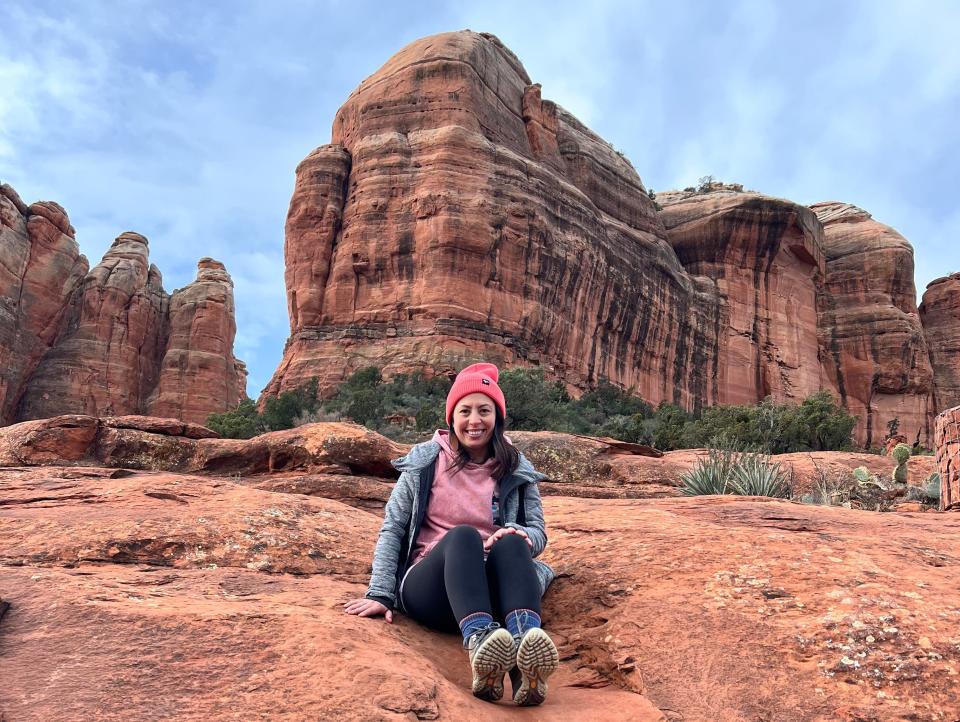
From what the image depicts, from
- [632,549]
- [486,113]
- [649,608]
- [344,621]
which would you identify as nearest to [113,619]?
[344,621]

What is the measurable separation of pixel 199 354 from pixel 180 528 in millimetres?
37305

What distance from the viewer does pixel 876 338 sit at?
44.5 m

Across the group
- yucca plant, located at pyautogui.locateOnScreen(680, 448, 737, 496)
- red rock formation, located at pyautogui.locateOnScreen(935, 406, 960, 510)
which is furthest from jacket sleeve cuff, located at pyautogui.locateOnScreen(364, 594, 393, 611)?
red rock formation, located at pyautogui.locateOnScreen(935, 406, 960, 510)

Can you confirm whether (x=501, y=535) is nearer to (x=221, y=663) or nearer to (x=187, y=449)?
(x=221, y=663)

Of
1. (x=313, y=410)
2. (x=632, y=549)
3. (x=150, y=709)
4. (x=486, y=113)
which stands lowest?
(x=150, y=709)

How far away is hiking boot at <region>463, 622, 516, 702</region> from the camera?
8.64ft

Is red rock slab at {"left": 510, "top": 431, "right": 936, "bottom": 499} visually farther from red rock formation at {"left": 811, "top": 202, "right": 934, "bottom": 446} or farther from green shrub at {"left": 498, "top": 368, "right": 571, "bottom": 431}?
red rock formation at {"left": 811, "top": 202, "right": 934, "bottom": 446}

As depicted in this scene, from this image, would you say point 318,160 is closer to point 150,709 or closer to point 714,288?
point 714,288

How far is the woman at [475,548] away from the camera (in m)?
2.67

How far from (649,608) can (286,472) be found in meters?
5.11

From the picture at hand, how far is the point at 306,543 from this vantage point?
4.23 meters

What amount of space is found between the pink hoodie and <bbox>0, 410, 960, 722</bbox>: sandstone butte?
444mm

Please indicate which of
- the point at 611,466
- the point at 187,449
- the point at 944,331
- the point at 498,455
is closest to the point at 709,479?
the point at 611,466

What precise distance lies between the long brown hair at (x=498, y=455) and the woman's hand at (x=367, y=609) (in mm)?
705
